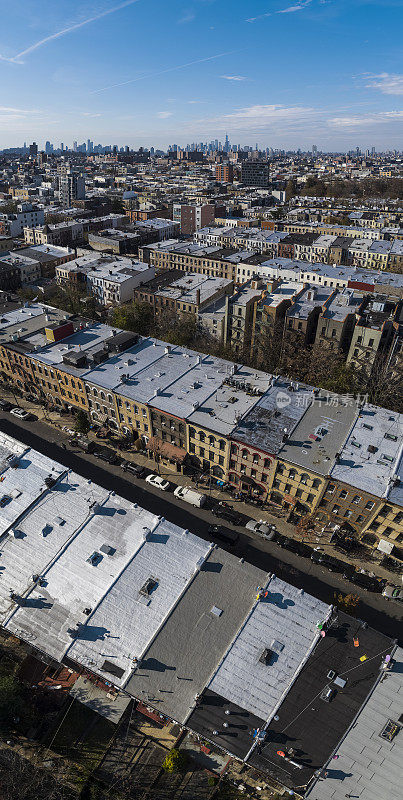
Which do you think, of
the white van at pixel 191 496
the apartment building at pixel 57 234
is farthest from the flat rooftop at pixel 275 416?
the apartment building at pixel 57 234

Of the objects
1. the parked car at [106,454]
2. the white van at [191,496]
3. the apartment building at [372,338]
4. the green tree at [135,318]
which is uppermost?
the apartment building at [372,338]

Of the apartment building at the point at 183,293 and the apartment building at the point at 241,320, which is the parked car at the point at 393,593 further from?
the apartment building at the point at 183,293

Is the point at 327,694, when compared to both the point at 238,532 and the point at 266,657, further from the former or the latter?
the point at 238,532

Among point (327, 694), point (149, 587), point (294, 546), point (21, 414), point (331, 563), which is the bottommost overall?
point (21, 414)

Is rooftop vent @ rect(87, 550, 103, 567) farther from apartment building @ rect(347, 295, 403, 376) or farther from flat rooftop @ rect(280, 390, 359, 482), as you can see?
→ apartment building @ rect(347, 295, 403, 376)

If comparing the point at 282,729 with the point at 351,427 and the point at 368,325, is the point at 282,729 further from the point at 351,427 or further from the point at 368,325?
the point at 368,325

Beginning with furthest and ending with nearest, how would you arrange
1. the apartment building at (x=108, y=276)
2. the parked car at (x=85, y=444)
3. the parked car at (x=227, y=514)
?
the apartment building at (x=108, y=276) < the parked car at (x=85, y=444) < the parked car at (x=227, y=514)

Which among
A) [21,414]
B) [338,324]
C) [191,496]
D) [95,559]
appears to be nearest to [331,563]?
[191,496]
